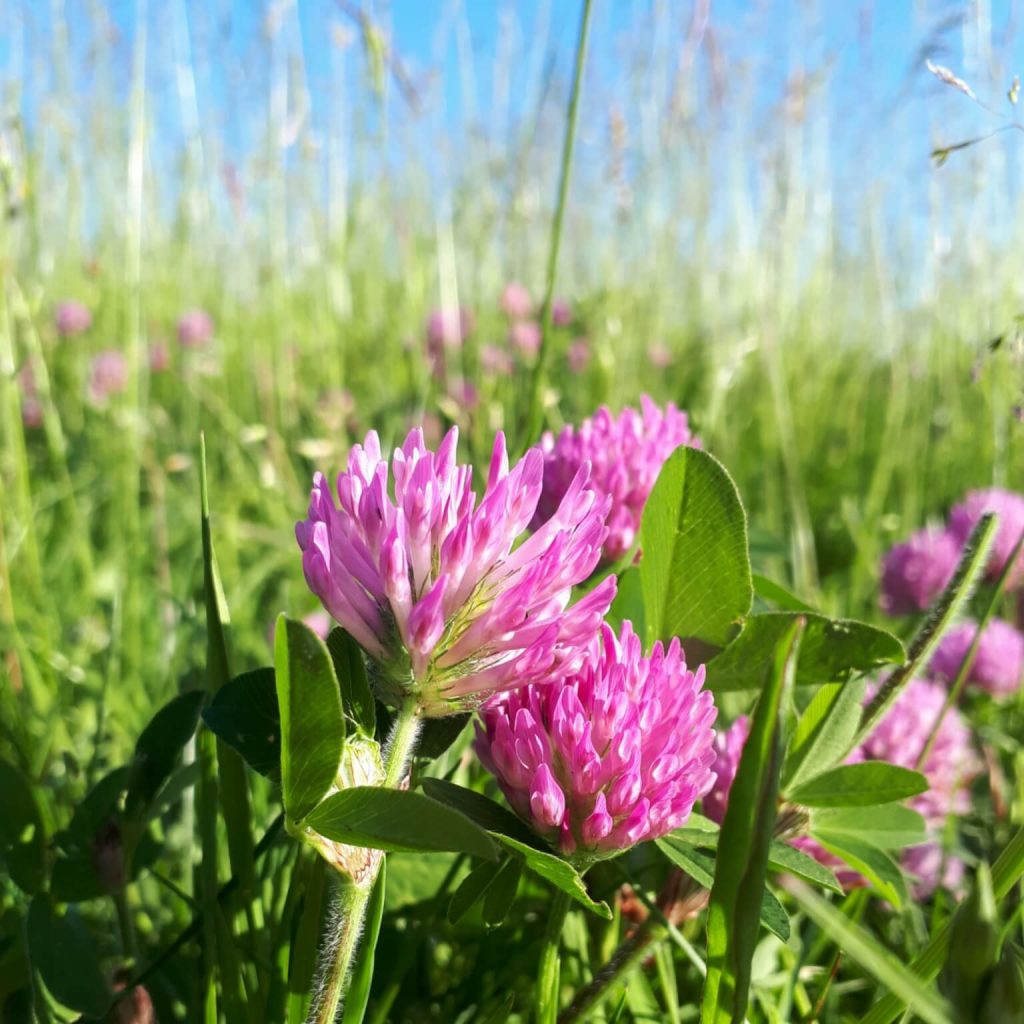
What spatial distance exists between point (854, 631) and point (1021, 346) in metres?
0.21

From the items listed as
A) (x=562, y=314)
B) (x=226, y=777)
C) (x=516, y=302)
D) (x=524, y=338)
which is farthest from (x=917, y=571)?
(x=516, y=302)

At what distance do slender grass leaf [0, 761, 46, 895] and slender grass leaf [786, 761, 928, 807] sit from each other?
1.17 feet

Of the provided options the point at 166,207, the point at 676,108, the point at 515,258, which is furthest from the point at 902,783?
the point at 166,207

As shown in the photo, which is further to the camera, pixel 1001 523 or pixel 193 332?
pixel 193 332

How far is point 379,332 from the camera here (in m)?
2.46

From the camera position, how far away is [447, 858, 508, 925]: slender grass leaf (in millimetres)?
380

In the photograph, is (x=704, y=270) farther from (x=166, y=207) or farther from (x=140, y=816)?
(x=140, y=816)

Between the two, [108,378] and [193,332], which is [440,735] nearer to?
[108,378]

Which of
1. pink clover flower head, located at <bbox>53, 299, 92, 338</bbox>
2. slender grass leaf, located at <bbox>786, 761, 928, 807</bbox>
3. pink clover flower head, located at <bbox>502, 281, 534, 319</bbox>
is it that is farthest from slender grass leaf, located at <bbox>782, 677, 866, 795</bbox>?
pink clover flower head, located at <bbox>53, 299, 92, 338</bbox>

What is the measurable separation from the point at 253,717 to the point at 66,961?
15cm

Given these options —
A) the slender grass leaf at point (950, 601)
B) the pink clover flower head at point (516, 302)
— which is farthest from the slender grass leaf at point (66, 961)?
the pink clover flower head at point (516, 302)

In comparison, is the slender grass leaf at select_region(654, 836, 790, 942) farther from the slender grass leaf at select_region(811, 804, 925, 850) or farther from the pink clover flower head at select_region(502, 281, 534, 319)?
the pink clover flower head at select_region(502, 281, 534, 319)

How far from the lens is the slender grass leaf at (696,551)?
0.41 m

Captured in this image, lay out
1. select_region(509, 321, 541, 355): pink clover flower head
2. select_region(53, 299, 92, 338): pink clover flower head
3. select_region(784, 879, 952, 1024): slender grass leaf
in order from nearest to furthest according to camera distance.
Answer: select_region(784, 879, 952, 1024): slender grass leaf
select_region(509, 321, 541, 355): pink clover flower head
select_region(53, 299, 92, 338): pink clover flower head
